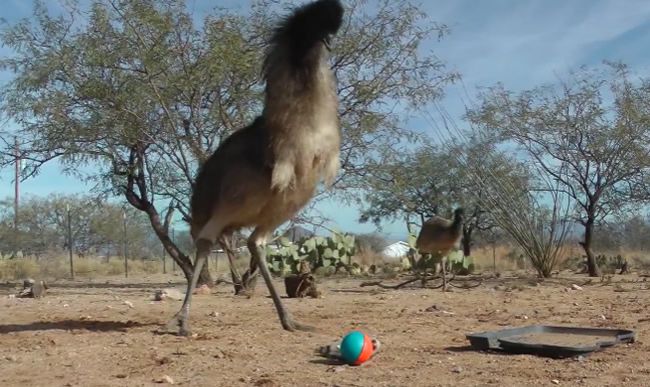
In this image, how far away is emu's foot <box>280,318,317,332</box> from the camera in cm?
700

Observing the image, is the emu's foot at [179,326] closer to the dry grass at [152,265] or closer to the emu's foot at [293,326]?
the emu's foot at [293,326]

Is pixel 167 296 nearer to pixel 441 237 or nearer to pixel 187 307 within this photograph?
pixel 187 307

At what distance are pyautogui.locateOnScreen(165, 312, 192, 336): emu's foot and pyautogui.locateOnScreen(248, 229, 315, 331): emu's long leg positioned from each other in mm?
782

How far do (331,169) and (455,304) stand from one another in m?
4.19

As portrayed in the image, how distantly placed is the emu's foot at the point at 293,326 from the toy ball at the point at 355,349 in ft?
5.01

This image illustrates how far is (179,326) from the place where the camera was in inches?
270

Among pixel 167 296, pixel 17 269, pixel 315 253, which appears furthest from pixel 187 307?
pixel 17 269

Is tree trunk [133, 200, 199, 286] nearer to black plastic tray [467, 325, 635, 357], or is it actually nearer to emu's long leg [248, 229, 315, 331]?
emu's long leg [248, 229, 315, 331]

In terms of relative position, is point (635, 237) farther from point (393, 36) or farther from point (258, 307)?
point (258, 307)

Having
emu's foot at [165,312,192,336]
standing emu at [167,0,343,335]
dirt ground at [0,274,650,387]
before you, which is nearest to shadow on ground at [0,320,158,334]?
dirt ground at [0,274,650,387]

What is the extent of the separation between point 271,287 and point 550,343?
2426 millimetres

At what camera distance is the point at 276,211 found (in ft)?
22.0

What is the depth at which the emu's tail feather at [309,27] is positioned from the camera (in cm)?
640

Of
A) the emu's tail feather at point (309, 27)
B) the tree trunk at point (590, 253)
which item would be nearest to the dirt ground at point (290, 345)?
the emu's tail feather at point (309, 27)
